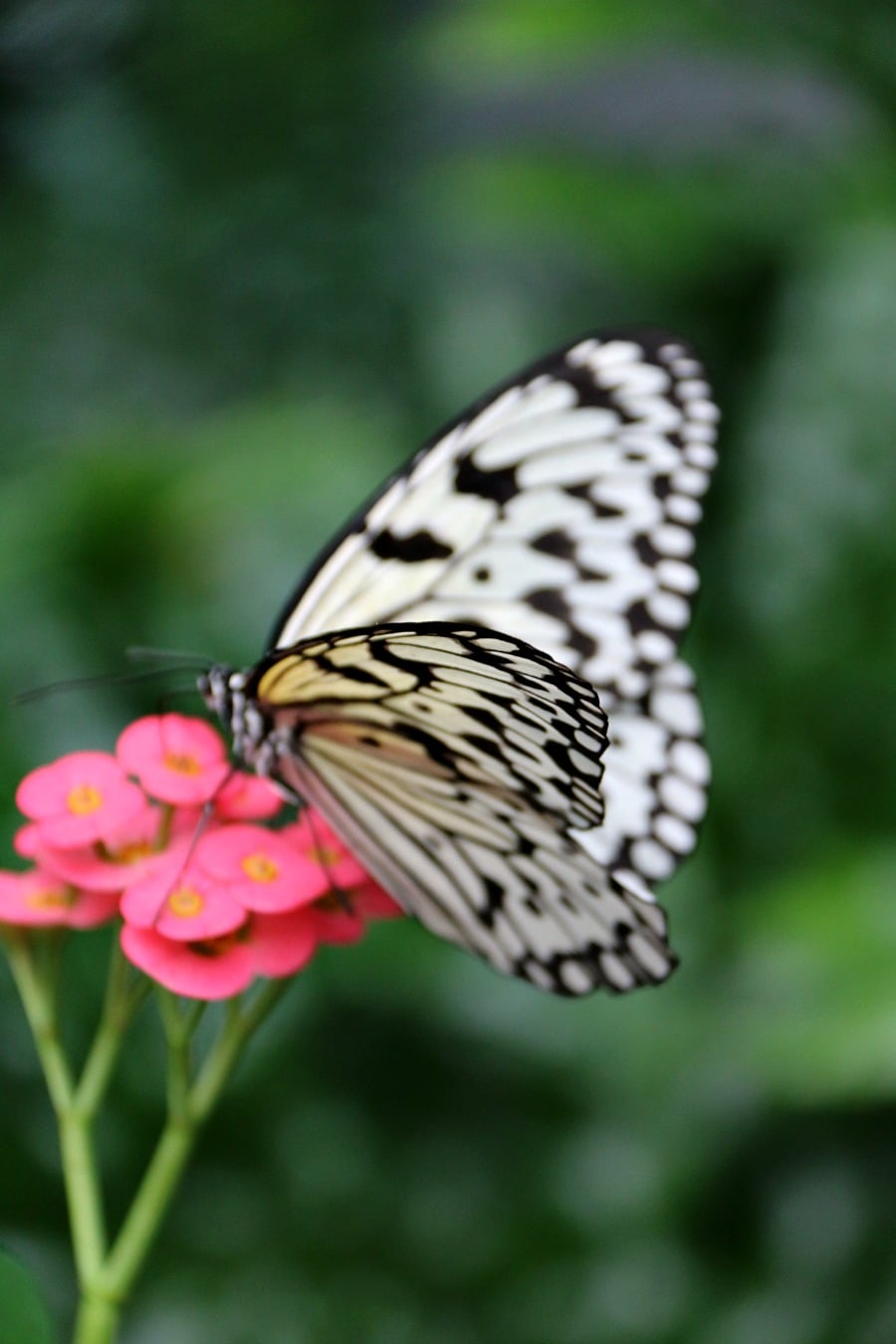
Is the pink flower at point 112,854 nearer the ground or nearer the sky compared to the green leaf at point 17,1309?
nearer the sky

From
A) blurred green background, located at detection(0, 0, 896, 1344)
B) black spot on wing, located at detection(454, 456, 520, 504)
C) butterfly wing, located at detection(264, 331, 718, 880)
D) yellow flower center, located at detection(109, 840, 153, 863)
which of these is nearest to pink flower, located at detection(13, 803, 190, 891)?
yellow flower center, located at detection(109, 840, 153, 863)

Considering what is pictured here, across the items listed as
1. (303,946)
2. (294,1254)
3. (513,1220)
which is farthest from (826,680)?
(303,946)

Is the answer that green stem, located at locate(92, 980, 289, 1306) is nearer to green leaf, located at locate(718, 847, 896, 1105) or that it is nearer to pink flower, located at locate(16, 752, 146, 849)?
pink flower, located at locate(16, 752, 146, 849)

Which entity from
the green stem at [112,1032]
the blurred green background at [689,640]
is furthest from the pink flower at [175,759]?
the blurred green background at [689,640]

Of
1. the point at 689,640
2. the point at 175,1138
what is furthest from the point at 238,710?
the point at 689,640

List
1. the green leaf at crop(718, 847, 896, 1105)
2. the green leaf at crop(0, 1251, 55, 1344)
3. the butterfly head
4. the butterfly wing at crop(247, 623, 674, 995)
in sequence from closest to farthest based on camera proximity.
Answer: the green leaf at crop(0, 1251, 55, 1344) < the butterfly wing at crop(247, 623, 674, 995) < the butterfly head < the green leaf at crop(718, 847, 896, 1105)

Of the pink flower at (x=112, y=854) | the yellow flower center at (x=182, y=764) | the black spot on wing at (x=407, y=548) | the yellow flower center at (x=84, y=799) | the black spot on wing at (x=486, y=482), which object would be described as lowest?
the pink flower at (x=112, y=854)

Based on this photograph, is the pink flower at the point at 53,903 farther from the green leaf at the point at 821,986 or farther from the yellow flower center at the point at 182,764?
the green leaf at the point at 821,986

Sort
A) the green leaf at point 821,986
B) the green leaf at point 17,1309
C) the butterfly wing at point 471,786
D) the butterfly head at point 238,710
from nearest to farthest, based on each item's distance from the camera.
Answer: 1. the green leaf at point 17,1309
2. the butterfly wing at point 471,786
3. the butterfly head at point 238,710
4. the green leaf at point 821,986
